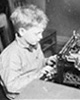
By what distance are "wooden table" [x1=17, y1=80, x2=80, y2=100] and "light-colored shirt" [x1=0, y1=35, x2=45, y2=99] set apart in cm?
36

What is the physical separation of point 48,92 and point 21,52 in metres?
0.58

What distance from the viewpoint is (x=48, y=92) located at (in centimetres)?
77

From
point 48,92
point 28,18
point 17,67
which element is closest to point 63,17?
point 28,18

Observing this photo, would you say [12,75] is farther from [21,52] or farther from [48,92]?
[48,92]

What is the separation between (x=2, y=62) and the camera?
1.20 meters

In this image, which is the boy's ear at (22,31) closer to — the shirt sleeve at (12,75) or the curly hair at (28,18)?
the curly hair at (28,18)

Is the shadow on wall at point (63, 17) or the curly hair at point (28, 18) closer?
the curly hair at point (28, 18)

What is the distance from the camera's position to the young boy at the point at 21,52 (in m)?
1.16

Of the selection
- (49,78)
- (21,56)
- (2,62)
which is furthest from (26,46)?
(49,78)

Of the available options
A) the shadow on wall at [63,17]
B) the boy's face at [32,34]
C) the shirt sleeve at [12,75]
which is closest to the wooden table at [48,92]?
the shirt sleeve at [12,75]

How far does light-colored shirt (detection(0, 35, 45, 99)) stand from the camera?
45.1 inches

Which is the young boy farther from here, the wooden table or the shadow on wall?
the shadow on wall

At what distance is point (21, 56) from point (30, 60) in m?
0.13

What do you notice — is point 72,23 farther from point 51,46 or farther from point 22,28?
point 22,28
